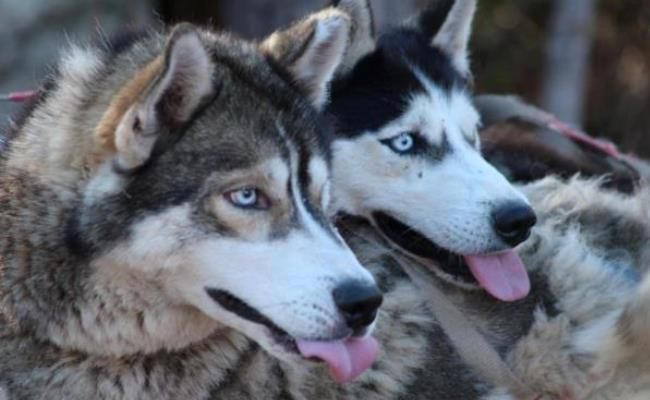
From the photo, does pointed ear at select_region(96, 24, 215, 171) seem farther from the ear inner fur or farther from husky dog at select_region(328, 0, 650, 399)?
husky dog at select_region(328, 0, 650, 399)

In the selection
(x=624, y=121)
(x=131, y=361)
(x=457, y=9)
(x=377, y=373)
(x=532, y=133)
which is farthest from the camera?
(x=624, y=121)

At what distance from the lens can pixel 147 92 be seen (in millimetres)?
2979

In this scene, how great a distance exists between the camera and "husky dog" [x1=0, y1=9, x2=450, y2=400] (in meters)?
3.01

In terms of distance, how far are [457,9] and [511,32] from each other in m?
6.47

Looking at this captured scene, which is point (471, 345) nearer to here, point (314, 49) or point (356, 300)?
point (356, 300)

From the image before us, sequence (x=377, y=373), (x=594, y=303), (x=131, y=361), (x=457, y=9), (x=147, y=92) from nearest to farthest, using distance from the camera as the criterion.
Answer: (x=147, y=92) < (x=131, y=361) < (x=377, y=373) < (x=594, y=303) < (x=457, y=9)

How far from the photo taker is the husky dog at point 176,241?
9.88ft

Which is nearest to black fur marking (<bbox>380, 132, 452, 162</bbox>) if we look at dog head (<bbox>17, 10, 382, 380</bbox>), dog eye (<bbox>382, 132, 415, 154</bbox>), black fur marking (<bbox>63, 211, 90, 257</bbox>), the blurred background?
dog eye (<bbox>382, 132, 415, 154</bbox>)

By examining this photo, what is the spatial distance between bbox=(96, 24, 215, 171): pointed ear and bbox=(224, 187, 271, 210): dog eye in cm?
22

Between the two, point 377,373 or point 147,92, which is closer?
point 147,92

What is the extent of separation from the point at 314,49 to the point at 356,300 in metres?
0.79

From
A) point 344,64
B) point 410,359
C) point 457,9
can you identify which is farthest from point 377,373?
point 457,9

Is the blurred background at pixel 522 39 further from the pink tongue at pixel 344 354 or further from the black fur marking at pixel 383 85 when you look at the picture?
the pink tongue at pixel 344 354

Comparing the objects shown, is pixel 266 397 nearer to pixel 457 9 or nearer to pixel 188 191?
pixel 188 191
